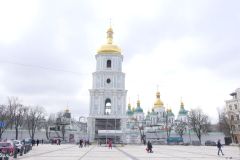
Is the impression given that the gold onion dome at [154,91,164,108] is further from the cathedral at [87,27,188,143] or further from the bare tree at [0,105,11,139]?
the bare tree at [0,105,11,139]

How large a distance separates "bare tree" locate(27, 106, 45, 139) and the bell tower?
1414 cm

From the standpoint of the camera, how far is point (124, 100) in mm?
75500

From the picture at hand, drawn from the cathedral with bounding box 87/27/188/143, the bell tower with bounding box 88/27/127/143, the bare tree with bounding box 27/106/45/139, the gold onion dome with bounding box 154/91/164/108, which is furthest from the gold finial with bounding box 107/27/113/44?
the gold onion dome with bounding box 154/91/164/108

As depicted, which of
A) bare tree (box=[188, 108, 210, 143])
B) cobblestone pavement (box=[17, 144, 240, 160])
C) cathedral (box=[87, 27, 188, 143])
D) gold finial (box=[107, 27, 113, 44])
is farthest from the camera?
gold finial (box=[107, 27, 113, 44])

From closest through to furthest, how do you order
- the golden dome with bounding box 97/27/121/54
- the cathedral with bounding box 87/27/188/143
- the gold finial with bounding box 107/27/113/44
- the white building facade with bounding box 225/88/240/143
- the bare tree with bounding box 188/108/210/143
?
the cathedral with bounding box 87/27/188/143 → the golden dome with bounding box 97/27/121/54 → the bare tree with bounding box 188/108/210/143 → the white building facade with bounding box 225/88/240/143 → the gold finial with bounding box 107/27/113/44

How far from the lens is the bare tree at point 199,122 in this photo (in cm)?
7912

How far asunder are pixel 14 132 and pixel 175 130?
4130 centimetres

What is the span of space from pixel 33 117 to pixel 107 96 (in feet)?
60.9

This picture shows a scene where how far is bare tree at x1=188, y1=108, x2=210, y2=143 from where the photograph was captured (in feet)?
260

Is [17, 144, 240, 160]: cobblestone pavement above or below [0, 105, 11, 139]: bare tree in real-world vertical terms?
below

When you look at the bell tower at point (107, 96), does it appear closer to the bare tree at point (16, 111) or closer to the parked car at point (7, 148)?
the bare tree at point (16, 111)

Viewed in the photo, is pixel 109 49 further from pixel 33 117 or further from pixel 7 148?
pixel 7 148

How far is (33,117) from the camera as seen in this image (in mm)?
78312

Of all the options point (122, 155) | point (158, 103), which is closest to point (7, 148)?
point (122, 155)
